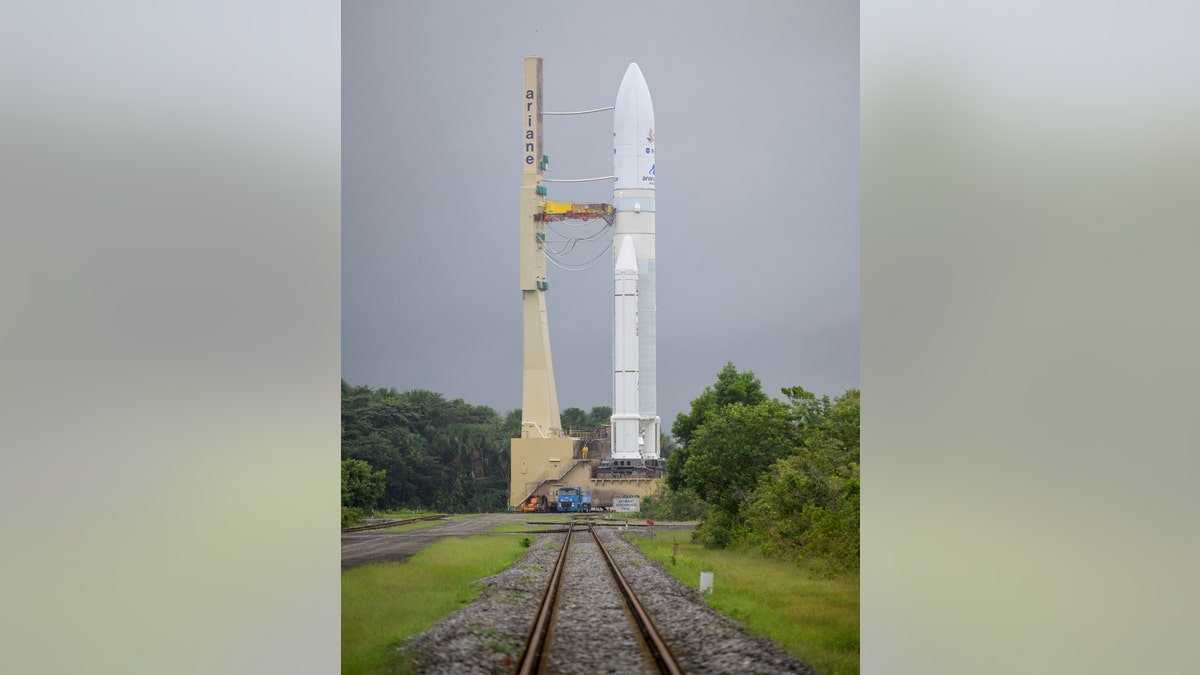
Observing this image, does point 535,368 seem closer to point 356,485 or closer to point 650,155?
point 650,155

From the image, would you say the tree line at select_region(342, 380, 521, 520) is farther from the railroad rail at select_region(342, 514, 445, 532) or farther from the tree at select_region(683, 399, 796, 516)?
the tree at select_region(683, 399, 796, 516)

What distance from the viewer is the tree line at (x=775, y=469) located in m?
10.8

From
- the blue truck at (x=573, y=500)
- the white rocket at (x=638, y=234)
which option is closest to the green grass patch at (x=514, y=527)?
the blue truck at (x=573, y=500)

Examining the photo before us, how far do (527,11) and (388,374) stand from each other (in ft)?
24.3

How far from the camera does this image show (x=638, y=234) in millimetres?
21750

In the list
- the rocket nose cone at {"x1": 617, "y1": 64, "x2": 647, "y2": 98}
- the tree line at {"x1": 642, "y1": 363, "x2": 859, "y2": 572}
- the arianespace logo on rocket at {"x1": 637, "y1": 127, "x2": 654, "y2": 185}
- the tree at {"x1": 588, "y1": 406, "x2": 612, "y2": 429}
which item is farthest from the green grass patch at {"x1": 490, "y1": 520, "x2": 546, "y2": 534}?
the tree at {"x1": 588, "y1": 406, "x2": 612, "y2": 429}

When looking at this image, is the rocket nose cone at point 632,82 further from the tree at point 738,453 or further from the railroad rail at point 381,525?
the railroad rail at point 381,525

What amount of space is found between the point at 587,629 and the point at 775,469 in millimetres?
5130

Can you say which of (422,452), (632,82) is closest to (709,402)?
(422,452)

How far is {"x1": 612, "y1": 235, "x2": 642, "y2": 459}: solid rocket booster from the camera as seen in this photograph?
2148cm

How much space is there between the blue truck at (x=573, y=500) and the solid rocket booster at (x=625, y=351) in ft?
3.94

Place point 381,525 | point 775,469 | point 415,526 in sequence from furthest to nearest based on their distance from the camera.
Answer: point 415,526 → point 381,525 → point 775,469
